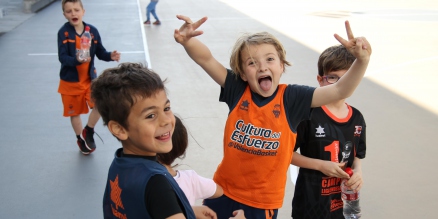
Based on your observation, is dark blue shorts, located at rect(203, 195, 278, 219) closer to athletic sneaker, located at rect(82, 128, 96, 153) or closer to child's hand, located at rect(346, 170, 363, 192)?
child's hand, located at rect(346, 170, 363, 192)

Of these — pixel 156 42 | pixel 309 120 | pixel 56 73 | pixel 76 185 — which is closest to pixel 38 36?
pixel 156 42

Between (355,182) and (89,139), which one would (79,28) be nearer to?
(89,139)

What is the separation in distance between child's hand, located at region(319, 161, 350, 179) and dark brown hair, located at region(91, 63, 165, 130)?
1390 millimetres

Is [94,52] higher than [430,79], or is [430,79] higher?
[94,52]

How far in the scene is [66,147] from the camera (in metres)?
6.21

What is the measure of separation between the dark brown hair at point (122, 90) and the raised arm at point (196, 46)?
0.73 m

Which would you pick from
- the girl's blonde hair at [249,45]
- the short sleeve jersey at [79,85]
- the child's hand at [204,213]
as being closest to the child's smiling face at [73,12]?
the short sleeve jersey at [79,85]

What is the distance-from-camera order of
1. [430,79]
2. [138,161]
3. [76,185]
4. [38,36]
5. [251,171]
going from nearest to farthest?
[138,161]
[251,171]
[76,185]
[430,79]
[38,36]

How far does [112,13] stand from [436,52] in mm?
11296

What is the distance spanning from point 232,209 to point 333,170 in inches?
25.1

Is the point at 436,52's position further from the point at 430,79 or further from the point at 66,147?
the point at 66,147

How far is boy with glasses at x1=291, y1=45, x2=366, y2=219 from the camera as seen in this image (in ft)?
10.2

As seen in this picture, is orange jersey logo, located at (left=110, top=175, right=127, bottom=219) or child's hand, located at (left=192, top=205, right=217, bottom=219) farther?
child's hand, located at (left=192, top=205, right=217, bottom=219)

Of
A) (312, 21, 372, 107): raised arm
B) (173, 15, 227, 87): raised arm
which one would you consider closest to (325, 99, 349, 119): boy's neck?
(312, 21, 372, 107): raised arm
